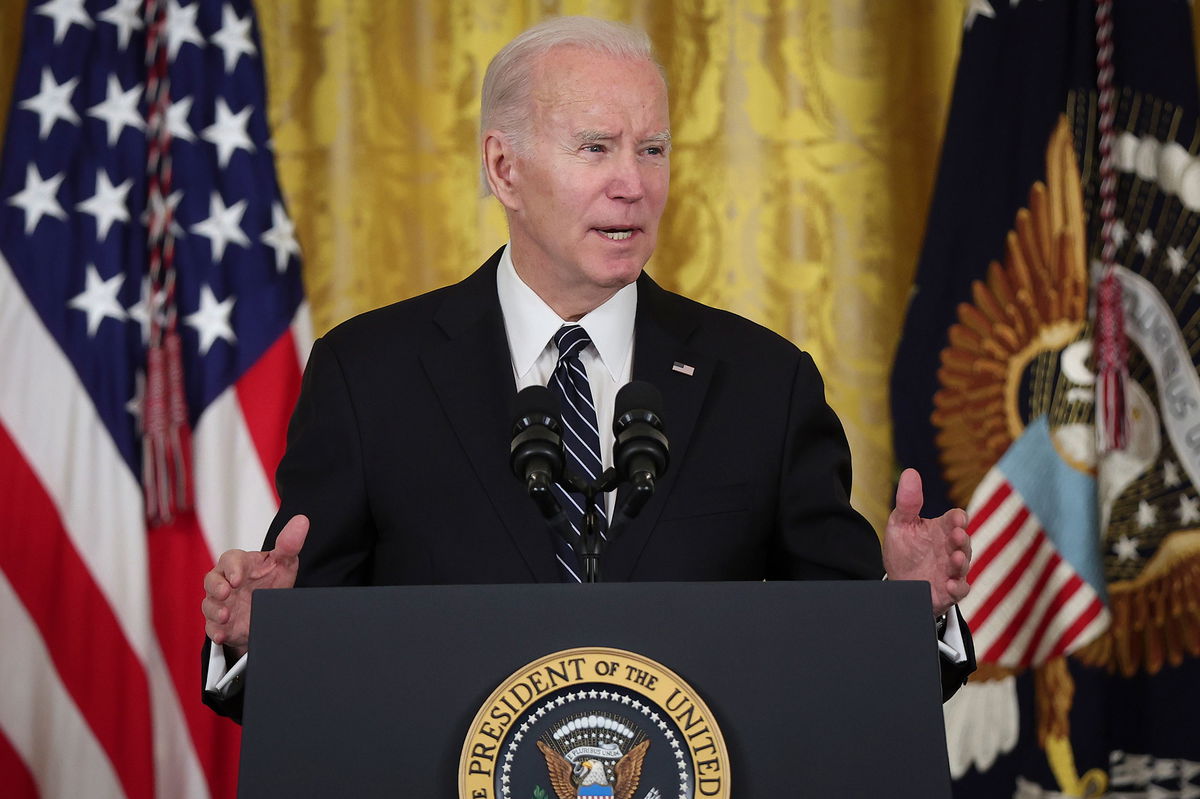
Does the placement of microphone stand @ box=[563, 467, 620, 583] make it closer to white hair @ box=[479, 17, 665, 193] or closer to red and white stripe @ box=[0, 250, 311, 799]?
white hair @ box=[479, 17, 665, 193]

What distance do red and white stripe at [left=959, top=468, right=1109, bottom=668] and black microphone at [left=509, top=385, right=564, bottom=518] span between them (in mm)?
2227

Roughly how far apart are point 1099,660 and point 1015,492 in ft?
1.54

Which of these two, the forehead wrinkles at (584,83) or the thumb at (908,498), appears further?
the forehead wrinkles at (584,83)

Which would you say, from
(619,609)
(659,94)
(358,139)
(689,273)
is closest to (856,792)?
(619,609)

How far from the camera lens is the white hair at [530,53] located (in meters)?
2.00

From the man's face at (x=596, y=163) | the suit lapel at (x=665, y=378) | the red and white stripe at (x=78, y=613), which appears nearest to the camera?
the suit lapel at (x=665, y=378)

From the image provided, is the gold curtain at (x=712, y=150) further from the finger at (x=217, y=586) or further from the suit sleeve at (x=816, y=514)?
the finger at (x=217, y=586)

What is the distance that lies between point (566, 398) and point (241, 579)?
2.02 feet

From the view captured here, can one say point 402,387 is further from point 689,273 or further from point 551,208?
point 689,273

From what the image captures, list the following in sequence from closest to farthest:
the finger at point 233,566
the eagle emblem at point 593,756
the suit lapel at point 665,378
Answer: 1. the eagle emblem at point 593,756
2. the finger at point 233,566
3. the suit lapel at point 665,378

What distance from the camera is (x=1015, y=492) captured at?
11.1 ft

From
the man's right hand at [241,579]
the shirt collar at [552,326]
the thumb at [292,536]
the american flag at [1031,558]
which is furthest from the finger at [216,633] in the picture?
the american flag at [1031,558]

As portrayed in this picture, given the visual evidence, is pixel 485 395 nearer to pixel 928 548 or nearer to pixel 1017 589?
pixel 928 548

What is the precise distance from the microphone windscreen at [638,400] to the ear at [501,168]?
770 millimetres
